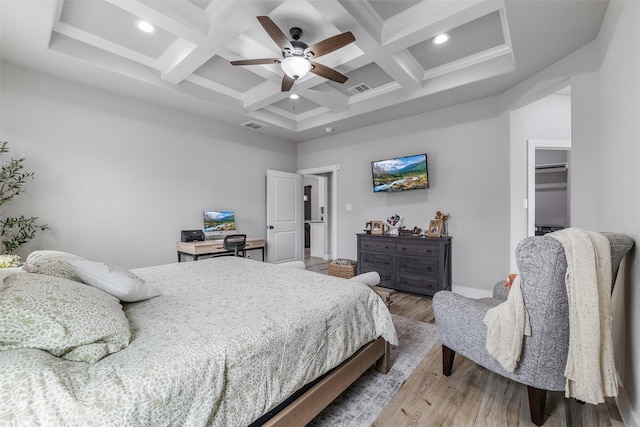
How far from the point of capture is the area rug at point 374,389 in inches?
62.2

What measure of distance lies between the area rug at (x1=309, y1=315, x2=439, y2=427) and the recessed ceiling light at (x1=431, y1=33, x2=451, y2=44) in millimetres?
2914

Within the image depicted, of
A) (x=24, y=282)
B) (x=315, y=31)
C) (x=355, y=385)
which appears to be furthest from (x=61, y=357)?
(x=315, y=31)

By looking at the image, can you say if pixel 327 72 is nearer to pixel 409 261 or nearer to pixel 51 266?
pixel 51 266

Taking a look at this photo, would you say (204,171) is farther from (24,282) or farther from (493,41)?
(493,41)

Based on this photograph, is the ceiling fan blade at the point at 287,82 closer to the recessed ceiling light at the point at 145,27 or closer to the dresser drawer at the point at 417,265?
the recessed ceiling light at the point at 145,27

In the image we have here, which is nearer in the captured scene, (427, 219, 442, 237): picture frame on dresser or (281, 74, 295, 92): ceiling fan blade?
(281, 74, 295, 92): ceiling fan blade

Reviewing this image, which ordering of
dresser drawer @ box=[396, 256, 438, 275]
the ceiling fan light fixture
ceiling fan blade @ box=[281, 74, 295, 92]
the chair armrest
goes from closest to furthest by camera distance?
the chair armrest, the ceiling fan light fixture, ceiling fan blade @ box=[281, 74, 295, 92], dresser drawer @ box=[396, 256, 438, 275]

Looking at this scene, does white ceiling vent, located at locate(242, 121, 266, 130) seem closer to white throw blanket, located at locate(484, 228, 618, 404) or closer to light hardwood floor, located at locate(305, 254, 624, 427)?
light hardwood floor, located at locate(305, 254, 624, 427)

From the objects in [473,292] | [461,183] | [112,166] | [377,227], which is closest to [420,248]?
[377,227]

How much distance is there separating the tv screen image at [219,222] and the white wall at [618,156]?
4.54 metres

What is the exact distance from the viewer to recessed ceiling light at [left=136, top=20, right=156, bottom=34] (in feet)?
8.36

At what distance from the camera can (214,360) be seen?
1.01 meters

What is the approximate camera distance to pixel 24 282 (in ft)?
3.56

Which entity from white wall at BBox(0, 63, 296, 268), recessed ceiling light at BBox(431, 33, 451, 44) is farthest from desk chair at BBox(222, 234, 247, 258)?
recessed ceiling light at BBox(431, 33, 451, 44)
